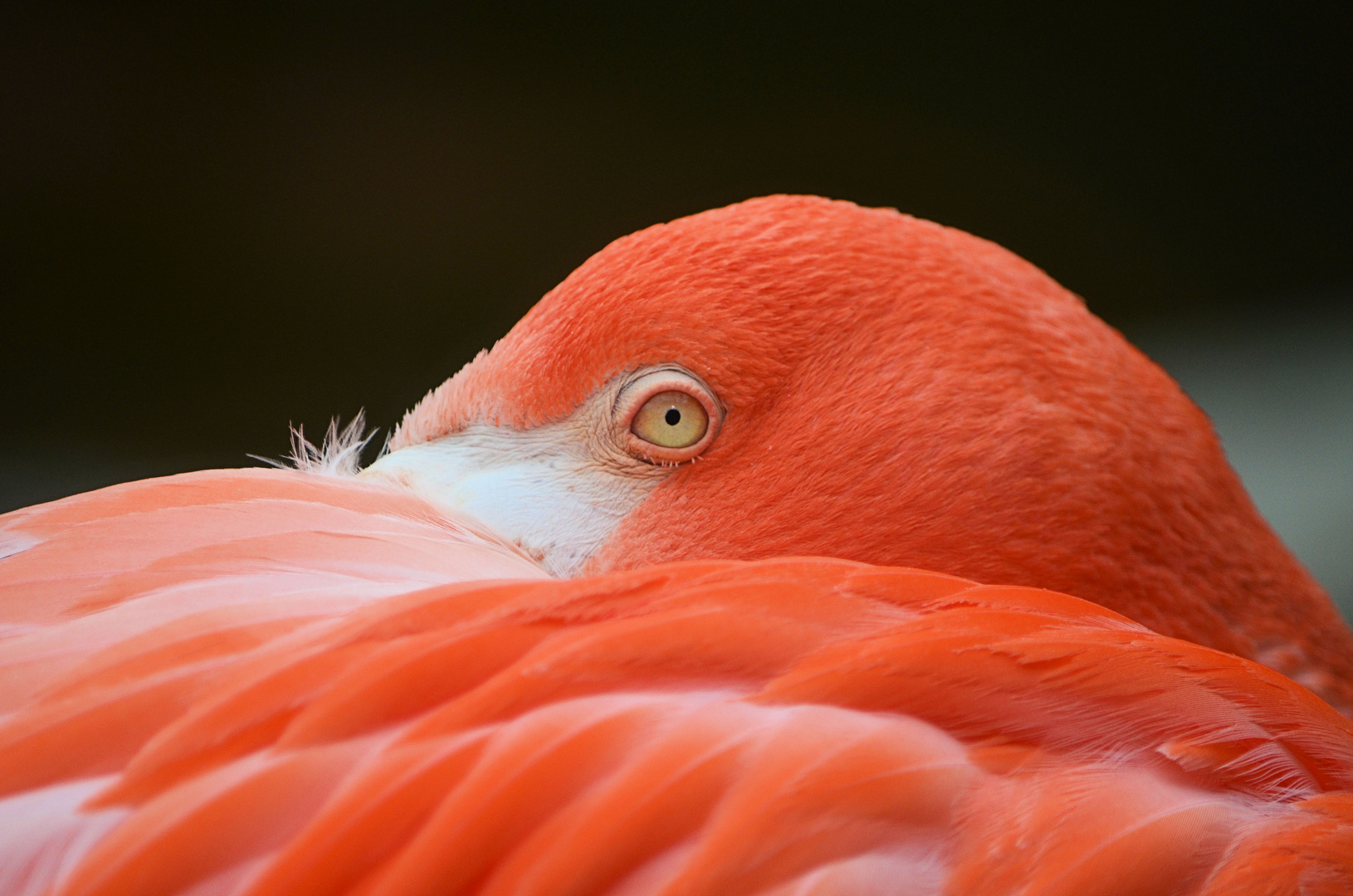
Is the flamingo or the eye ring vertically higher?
the eye ring

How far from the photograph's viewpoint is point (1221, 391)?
238cm

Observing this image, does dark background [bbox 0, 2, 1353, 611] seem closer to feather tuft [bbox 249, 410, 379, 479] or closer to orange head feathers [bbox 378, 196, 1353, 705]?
feather tuft [bbox 249, 410, 379, 479]

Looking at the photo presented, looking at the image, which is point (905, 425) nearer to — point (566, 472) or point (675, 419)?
point (675, 419)

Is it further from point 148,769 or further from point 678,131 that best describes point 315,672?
point 678,131

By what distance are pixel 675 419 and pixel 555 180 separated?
1619mm

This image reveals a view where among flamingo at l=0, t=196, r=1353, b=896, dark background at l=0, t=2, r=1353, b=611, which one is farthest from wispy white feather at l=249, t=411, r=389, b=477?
dark background at l=0, t=2, r=1353, b=611

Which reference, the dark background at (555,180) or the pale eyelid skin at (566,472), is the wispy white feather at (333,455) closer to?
the pale eyelid skin at (566,472)

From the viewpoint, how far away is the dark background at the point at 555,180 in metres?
2.28

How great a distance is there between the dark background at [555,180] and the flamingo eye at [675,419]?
1.55 meters

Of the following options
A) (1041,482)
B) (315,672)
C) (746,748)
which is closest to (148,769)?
(315,672)

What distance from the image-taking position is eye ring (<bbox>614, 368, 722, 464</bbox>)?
3.12ft

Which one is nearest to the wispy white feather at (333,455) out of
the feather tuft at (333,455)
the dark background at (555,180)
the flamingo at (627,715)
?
the feather tuft at (333,455)

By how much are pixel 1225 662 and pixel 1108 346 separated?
0.49 meters

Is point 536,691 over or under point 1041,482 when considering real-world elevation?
under
